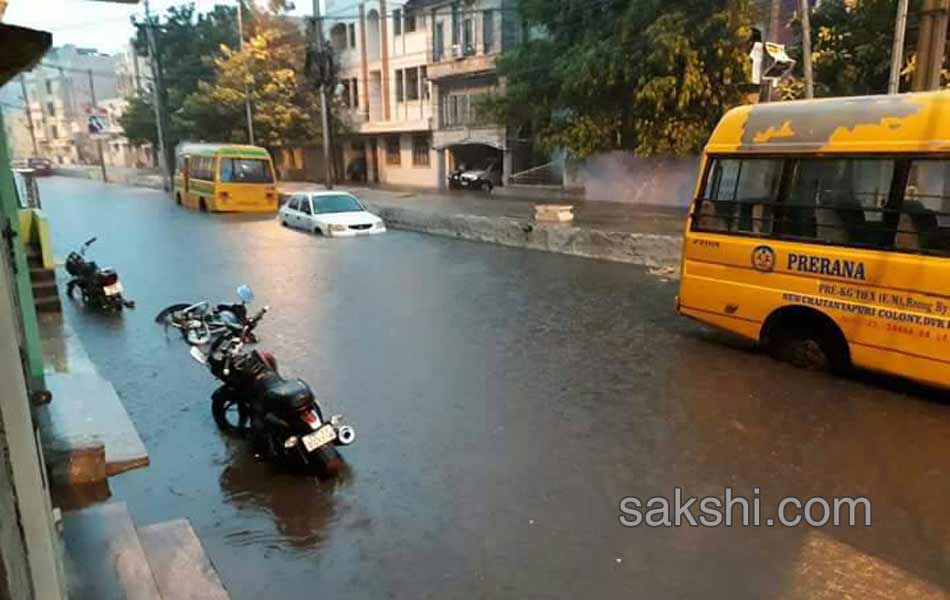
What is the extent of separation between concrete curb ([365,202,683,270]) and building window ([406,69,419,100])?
16805 mm

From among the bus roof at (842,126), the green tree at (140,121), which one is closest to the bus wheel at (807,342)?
the bus roof at (842,126)

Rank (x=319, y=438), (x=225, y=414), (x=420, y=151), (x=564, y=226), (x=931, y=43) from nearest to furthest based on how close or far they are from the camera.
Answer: (x=319, y=438), (x=225, y=414), (x=931, y=43), (x=564, y=226), (x=420, y=151)

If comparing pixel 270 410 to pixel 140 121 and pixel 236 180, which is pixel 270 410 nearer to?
pixel 236 180

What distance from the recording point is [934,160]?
5797 millimetres

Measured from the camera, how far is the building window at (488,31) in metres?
31.6

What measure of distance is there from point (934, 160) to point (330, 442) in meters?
5.41

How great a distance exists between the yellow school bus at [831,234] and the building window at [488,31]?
2628 cm

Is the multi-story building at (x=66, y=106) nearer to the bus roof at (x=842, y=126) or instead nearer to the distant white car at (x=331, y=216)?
the distant white car at (x=331, y=216)

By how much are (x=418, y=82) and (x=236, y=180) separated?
45.5 ft

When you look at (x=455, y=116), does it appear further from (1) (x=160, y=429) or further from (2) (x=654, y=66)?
(1) (x=160, y=429)

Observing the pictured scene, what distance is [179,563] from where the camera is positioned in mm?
3811

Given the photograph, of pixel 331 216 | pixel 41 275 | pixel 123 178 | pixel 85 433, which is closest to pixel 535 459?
pixel 85 433

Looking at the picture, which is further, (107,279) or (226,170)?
(226,170)

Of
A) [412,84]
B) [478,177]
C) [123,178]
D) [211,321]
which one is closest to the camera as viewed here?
[211,321]
